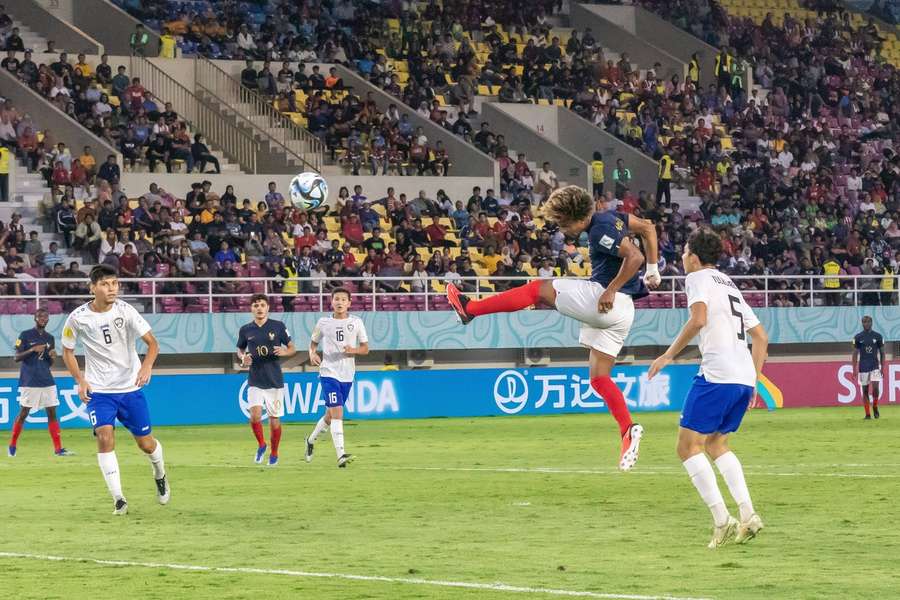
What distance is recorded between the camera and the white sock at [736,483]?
1152cm

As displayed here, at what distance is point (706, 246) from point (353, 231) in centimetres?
2756

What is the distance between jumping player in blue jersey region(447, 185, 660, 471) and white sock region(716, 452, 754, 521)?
3.74 ft

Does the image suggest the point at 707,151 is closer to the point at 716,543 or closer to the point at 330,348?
the point at 330,348

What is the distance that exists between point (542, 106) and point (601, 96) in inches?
78.1

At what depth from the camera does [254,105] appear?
4381 cm

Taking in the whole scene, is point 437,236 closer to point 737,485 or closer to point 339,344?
point 339,344

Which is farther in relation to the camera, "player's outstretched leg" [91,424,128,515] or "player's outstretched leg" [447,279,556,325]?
"player's outstretched leg" [91,424,128,515]

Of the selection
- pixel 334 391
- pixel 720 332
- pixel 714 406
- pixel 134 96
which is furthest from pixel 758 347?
pixel 134 96

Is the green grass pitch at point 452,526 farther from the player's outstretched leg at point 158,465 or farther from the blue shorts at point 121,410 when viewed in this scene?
the blue shorts at point 121,410

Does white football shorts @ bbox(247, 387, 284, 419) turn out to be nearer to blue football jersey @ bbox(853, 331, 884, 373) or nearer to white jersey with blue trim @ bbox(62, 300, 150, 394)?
white jersey with blue trim @ bbox(62, 300, 150, 394)

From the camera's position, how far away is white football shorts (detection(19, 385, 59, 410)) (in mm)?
25422

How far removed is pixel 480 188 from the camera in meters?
43.1

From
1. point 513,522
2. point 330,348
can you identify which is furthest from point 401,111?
point 513,522

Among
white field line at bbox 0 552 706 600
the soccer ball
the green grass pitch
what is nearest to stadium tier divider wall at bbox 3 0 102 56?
the soccer ball
